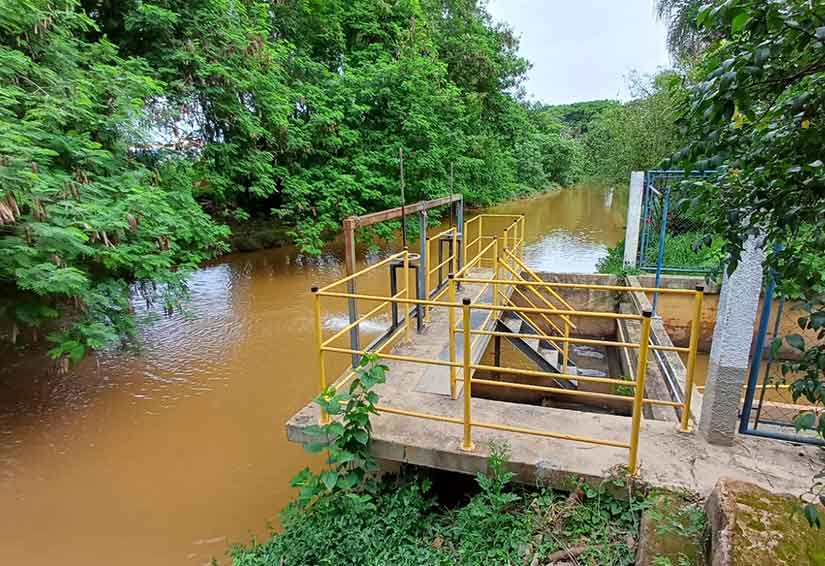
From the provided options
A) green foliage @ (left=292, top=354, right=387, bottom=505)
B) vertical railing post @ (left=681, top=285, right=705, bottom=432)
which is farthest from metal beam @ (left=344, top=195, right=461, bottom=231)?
vertical railing post @ (left=681, top=285, right=705, bottom=432)

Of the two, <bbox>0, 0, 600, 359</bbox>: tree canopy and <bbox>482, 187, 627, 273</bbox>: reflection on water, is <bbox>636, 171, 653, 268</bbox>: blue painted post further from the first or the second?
<bbox>0, 0, 600, 359</bbox>: tree canopy

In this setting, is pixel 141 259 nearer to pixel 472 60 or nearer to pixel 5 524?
pixel 5 524

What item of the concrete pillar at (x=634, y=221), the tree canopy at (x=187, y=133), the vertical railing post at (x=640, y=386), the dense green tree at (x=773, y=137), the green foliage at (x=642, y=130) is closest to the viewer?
the dense green tree at (x=773, y=137)

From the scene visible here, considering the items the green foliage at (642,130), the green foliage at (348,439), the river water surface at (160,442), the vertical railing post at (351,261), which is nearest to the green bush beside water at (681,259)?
the green foliage at (642,130)

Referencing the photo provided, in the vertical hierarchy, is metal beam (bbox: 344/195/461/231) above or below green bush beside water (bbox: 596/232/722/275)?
above

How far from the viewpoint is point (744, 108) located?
104cm

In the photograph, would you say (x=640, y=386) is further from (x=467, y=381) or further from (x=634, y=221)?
(x=634, y=221)

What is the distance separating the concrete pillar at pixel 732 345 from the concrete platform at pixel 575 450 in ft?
0.61

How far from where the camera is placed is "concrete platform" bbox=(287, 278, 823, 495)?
2.68 metres

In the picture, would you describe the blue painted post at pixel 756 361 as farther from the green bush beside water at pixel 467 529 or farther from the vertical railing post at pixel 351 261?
the vertical railing post at pixel 351 261

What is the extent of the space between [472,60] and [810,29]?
16347 mm

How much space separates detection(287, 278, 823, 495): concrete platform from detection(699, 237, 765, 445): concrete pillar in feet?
0.61

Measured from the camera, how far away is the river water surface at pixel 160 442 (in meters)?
3.56

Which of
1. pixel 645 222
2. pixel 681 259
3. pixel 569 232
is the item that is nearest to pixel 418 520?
pixel 645 222
